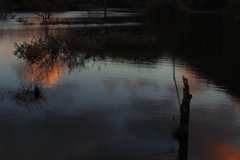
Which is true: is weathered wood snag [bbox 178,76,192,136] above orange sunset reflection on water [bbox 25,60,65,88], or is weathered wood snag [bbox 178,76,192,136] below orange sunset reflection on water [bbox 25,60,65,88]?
above

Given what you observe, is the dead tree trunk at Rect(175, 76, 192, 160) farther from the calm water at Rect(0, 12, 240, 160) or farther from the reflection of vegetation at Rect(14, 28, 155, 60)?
the reflection of vegetation at Rect(14, 28, 155, 60)

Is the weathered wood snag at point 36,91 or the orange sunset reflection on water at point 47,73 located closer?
the weathered wood snag at point 36,91

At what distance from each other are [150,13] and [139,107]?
214ft

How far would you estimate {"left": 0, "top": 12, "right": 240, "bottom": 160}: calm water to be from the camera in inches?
394

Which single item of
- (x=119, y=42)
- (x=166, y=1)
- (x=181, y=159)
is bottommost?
(x=181, y=159)

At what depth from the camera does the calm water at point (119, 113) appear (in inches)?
394

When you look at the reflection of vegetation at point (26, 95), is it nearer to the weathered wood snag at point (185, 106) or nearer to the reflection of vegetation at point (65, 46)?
the weathered wood snag at point (185, 106)

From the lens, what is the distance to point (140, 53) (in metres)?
26.6

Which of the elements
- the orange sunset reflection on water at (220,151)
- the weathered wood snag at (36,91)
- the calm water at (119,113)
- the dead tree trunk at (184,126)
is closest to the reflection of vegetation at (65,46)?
the calm water at (119,113)

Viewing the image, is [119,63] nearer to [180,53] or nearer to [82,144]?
[180,53]

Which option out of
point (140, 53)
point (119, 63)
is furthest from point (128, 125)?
point (140, 53)

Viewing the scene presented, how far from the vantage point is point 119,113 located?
12.9 meters

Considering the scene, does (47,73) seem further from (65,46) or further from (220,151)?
(220,151)

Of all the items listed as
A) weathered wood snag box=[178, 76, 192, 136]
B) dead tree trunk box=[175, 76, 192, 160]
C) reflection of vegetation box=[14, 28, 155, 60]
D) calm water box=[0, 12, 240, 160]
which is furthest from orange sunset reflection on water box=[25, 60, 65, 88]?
weathered wood snag box=[178, 76, 192, 136]
